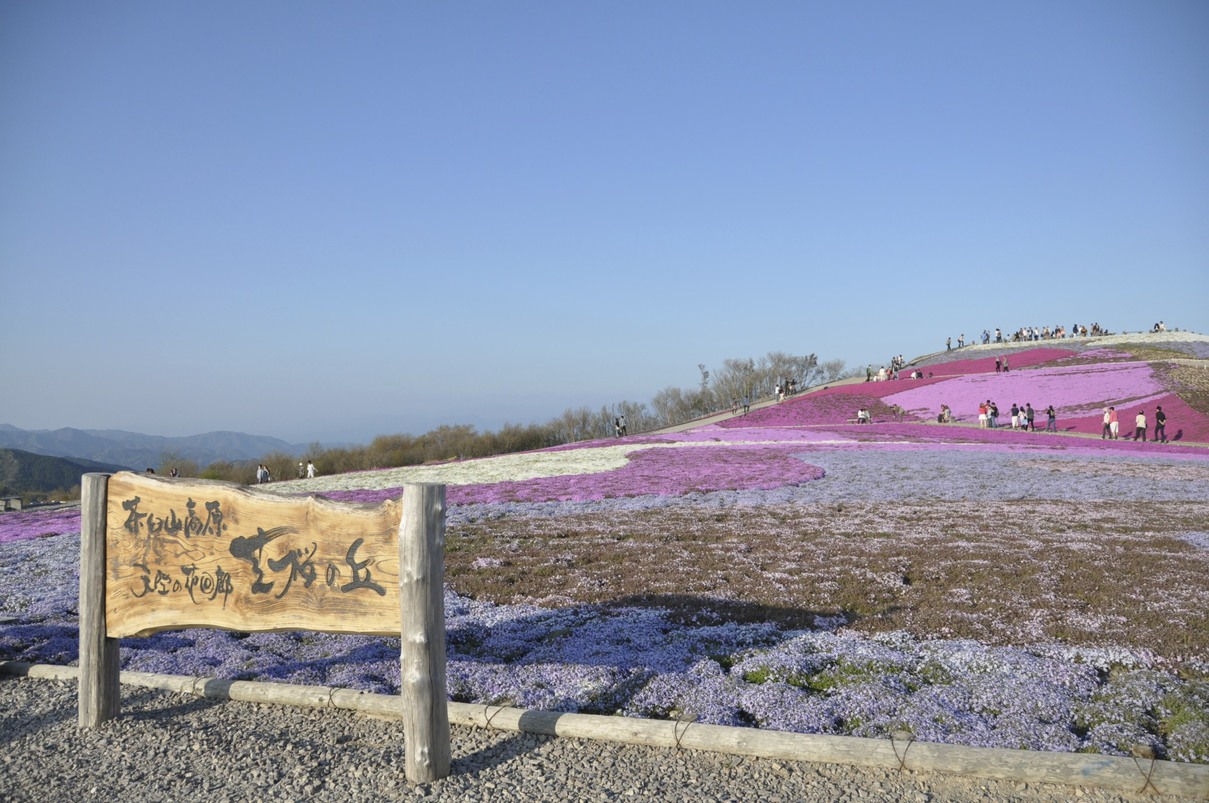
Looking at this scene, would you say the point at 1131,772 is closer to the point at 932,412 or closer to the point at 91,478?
the point at 91,478

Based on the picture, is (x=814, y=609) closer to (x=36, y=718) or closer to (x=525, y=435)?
(x=36, y=718)

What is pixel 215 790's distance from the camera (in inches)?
181

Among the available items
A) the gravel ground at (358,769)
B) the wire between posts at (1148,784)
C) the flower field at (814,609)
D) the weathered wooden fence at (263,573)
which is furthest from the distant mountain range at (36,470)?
the wire between posts at (1148,784)

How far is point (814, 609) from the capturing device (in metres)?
8.22

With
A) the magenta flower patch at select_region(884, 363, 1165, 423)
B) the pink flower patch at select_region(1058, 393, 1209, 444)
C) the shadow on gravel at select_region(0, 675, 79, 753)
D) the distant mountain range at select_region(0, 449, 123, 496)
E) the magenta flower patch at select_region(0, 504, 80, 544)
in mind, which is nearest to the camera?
the shadow on gravel at select_region(0, 675, 79, 753)

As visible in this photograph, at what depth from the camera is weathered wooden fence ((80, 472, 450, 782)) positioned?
183 inches

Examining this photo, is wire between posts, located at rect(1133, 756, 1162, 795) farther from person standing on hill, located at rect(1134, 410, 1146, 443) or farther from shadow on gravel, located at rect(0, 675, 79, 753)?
person standing on hill, located at rect(1134, 410, 1146, 443)

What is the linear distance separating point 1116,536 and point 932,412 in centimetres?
3600

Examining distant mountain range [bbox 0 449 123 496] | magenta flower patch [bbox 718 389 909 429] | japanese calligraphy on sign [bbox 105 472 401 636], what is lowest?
distant mountain range [bbox 0 449 123 496]

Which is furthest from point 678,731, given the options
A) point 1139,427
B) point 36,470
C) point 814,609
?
point 36,470

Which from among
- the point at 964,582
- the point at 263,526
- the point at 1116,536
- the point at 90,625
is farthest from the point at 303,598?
the point at 1116,536

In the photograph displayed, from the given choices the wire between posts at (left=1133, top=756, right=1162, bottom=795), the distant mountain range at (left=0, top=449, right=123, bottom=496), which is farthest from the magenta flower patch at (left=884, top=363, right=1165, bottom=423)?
the distant mountain range at (left=0, top=449, right=123, bottom=496)

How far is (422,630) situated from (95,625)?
3135 millimetres

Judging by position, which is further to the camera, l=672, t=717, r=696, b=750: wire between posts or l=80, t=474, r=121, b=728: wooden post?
l=80, t=474, r=121, b=728: wooden post
